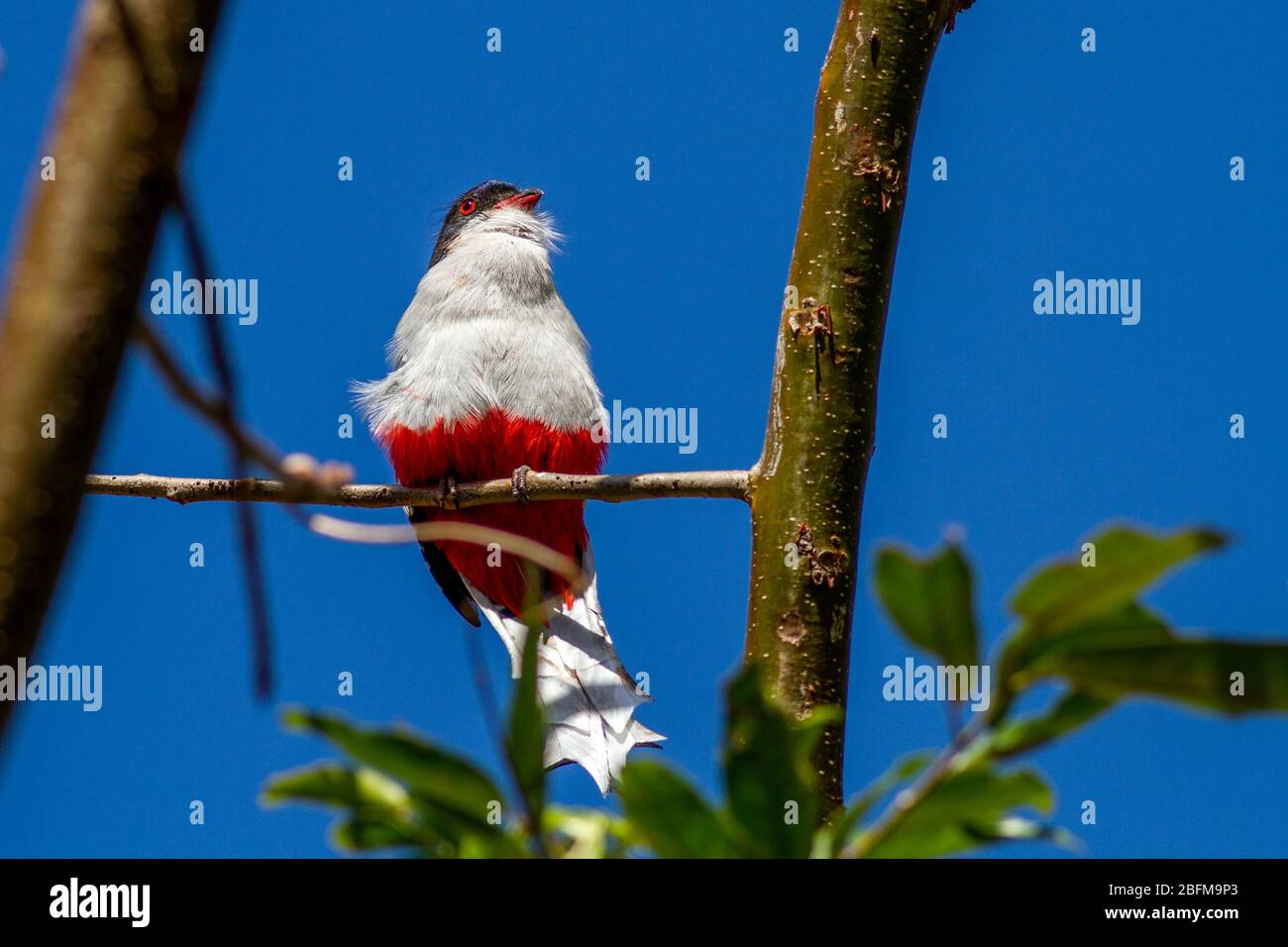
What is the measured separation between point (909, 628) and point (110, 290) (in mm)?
576

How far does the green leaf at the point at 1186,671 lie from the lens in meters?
0.82

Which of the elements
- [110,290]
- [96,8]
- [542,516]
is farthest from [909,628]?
[542,516]

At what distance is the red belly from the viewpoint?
248 inches

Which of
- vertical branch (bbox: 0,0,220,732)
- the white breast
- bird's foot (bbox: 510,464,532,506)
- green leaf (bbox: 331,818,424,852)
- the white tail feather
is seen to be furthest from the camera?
the white breast

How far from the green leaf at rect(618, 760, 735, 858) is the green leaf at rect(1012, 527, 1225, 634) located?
0.27 meters

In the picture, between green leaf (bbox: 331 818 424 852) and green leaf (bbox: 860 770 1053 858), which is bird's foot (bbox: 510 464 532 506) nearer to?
green leaf (bbox: 331 818 424 852)

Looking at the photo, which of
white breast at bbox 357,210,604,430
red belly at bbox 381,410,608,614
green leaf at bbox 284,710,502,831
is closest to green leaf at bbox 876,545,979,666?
green leaf at bbox 284,710,502,831

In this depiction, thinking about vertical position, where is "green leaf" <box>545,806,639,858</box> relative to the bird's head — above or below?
below

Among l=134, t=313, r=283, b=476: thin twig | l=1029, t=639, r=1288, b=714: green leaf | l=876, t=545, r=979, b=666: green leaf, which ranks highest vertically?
l=134, t=313, r=283, b=476: thin twig

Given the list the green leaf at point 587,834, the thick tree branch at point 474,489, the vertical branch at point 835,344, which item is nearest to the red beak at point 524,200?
the thick tree branch at point 474,489

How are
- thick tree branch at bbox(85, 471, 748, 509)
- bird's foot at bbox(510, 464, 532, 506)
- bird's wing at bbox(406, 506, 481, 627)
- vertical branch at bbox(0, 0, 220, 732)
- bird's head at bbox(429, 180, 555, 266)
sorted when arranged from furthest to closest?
bird's head at bbox(429, 180, 555, 266) < bird's wing at bbox(406, 506, 481, 627) < bird's foot at bbox(510, 464, 532, 506) < thick tree branch at bbox(85, 471, 748, 509) < vertical branch at bbox(0, 0, 220, 732)

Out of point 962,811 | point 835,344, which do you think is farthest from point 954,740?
point 835,344
